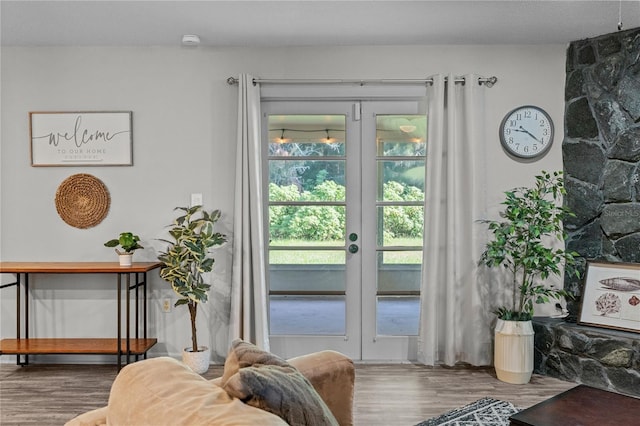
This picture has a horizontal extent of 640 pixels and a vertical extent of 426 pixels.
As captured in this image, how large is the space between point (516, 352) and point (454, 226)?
3.33 feet

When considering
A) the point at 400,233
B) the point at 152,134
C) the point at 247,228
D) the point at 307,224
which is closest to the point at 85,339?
the point at 247,228

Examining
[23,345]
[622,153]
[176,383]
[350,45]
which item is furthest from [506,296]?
[23,345]

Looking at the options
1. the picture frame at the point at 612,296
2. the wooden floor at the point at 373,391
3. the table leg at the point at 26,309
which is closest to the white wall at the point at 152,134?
the table leg at the point at 26,309

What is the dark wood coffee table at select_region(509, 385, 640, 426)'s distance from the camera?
78.0 inches

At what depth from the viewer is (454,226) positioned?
4.02 metres

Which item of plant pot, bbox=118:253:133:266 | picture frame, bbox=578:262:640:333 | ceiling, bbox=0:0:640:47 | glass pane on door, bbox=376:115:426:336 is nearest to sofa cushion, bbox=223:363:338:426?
ceiling, bbox=0:0:640:47

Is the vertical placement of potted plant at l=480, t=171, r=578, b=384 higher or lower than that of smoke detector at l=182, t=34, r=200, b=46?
lower

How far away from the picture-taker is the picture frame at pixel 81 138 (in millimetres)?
4152

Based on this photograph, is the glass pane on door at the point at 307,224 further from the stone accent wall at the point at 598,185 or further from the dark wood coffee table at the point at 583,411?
the dark wood coffee table at the point at 583,411

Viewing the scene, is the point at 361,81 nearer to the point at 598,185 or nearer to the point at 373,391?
the point at 598,185

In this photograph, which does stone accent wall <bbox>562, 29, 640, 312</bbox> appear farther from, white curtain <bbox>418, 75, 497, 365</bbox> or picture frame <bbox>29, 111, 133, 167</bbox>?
picture frame <bbox>29, 111, 133, 167</bbox>

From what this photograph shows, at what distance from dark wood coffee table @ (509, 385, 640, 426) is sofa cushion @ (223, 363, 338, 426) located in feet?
3.32

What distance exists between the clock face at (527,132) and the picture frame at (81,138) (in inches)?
119

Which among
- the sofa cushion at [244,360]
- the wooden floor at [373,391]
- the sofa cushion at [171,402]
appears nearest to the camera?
the sofa cushion at [171,402]
